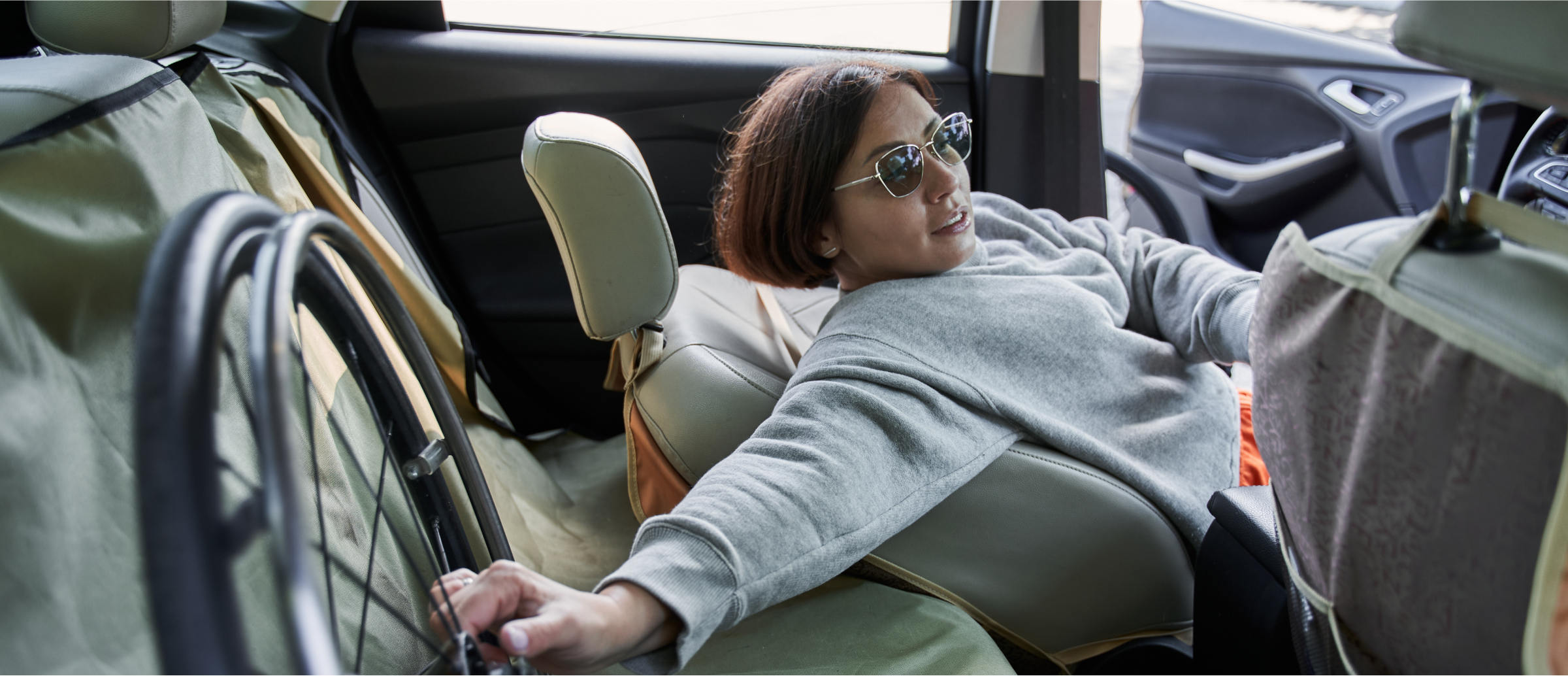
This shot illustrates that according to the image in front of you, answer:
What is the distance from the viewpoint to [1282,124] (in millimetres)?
2500

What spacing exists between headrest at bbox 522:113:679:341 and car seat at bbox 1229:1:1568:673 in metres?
0.71

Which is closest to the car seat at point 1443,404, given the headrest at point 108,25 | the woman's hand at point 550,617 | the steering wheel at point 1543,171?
the woman's hand at point 550,617

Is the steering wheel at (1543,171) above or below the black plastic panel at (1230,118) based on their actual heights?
above

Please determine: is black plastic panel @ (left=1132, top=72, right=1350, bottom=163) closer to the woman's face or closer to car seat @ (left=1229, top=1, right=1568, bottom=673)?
the woman's face

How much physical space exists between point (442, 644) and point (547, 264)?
4.40 feet

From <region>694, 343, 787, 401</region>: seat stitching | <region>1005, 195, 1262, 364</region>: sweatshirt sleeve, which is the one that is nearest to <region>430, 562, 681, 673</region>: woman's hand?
<region>694, 343, 787, 401</region>: seat stitching

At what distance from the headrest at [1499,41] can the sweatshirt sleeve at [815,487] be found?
1.87ft

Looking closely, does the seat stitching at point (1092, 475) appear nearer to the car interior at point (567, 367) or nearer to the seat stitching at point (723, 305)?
the car interior at point (567, 367)

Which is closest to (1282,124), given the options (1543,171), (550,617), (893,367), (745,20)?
(1543,171)

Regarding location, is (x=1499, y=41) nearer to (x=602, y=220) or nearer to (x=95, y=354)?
(x=602, y=220)

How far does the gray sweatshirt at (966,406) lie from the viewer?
0.80 meters

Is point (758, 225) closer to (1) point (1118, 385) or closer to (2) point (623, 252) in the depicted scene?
(2) point (623, 252)

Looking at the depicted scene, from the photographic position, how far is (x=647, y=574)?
0.74 m

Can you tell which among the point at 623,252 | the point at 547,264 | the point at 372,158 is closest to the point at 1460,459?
the point at 623,252
